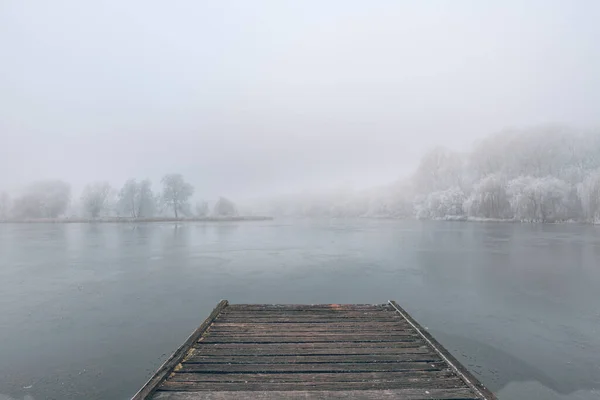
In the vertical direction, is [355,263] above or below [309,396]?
below

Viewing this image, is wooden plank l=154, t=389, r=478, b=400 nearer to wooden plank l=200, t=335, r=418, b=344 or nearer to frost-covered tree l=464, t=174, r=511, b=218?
wooden plank l=200, t=335, r=418, b=344

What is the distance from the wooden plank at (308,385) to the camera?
513 cm

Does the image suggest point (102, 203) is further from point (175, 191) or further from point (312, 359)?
point (312, 359)

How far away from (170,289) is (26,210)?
12180 cm

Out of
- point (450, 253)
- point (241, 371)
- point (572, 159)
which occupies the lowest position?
point (450, 253)

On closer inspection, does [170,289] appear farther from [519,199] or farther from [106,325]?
[519,199]

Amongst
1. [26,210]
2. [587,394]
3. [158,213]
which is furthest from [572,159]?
[26,210]

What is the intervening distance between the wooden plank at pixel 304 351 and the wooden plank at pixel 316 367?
1.47 feet

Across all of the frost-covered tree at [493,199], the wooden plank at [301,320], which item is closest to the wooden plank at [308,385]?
the wooden plank at [301,320]

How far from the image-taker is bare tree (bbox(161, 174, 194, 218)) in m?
107

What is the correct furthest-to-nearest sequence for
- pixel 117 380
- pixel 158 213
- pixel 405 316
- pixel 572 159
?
pixel 158 213 < pixel 572 159 < pixel 405 316 < pixel 117 380

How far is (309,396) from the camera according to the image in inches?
194

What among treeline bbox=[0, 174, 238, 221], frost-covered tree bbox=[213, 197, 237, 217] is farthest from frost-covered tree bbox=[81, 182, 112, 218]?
frost-covered tree bbox=[213, 197, 237, 217]

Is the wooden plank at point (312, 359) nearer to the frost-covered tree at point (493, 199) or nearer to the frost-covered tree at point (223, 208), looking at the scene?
the frost-covered tree at point (493, 199)
